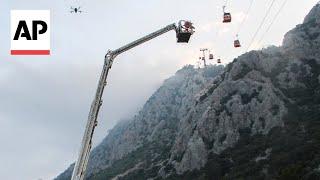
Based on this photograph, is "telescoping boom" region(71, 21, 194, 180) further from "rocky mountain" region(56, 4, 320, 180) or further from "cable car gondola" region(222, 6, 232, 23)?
"rocky mountain" region(56, 4, 320, 180)

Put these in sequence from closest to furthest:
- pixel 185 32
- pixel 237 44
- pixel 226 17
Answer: pixel 185 32
pixel 226 17
pixel 237 44

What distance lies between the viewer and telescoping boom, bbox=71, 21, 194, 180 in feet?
76.5

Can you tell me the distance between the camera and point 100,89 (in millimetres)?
24656

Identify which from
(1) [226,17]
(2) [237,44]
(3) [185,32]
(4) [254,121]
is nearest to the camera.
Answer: (3) [185,32]

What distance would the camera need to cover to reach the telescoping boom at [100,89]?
23.3 meters

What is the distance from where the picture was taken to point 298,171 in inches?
3533

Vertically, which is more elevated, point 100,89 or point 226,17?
point 226,17

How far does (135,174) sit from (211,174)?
180ft

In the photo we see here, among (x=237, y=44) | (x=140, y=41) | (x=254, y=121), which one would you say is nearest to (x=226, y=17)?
(x=237, y=44)

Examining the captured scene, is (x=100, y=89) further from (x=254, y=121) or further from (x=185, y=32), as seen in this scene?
(x=254, y=121)

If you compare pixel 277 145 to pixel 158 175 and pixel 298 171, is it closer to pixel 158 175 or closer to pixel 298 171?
pixel 298 171

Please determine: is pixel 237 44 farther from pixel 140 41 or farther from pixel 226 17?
pixel 140 41

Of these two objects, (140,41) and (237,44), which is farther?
(237,44)

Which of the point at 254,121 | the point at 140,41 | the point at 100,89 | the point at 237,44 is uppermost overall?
the point at 237,44
